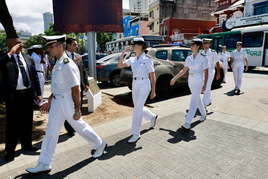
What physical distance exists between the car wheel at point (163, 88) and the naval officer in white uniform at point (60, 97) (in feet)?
14.9

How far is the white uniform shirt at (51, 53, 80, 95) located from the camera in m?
2.61

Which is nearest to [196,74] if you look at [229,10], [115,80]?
[115,80]

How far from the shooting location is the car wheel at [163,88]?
23.5 ft

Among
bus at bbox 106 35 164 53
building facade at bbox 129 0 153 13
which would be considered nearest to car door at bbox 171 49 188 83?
bus at bbox 106 35 164 53

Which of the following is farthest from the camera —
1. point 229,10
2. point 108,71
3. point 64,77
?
point 229,10

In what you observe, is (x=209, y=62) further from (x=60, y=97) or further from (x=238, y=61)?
(x=60, y=97)

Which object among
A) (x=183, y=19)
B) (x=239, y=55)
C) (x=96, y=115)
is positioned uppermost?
(x=183, y=19)

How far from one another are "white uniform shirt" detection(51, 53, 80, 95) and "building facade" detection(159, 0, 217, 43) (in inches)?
1183

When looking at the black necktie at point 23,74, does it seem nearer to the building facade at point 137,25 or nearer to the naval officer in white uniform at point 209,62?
the naval officer in white uniform at point 209,62

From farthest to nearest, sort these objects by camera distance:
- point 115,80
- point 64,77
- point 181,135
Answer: point 115,80
point 181,135
point 64,77

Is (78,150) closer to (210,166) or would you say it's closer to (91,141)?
(91,141)

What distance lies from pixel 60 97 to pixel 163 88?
5.02m

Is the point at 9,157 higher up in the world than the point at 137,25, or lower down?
lower down

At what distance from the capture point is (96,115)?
5.75 metres
